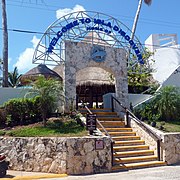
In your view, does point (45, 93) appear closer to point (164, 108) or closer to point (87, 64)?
point (87, 64)

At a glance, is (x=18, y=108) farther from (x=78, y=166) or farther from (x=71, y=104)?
(x=78, y=166)

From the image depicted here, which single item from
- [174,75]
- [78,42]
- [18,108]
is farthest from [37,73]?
[174,75]

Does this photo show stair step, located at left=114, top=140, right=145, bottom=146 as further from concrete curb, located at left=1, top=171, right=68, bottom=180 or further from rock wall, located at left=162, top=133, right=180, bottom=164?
concrete curb, located at left=1, top=171, right=68, bottom=180

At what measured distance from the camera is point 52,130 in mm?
11008

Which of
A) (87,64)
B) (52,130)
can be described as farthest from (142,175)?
(87,64)

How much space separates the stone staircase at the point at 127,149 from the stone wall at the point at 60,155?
0.75 meters

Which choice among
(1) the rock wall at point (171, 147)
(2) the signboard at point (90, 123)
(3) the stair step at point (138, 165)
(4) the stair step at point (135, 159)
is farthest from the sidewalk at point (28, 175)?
(1) the rock wall at point (171, 147)

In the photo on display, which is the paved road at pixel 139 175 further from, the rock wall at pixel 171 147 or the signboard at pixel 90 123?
the signboard at pixel 90 123

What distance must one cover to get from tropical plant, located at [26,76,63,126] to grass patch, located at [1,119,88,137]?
50 cm

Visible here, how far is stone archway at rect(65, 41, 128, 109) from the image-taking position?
570 inches

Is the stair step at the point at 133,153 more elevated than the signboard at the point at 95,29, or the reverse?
the signboard at the point at 95,29

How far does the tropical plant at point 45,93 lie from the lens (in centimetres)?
1175

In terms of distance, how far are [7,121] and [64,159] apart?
163 inches

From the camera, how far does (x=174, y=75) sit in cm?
1859
